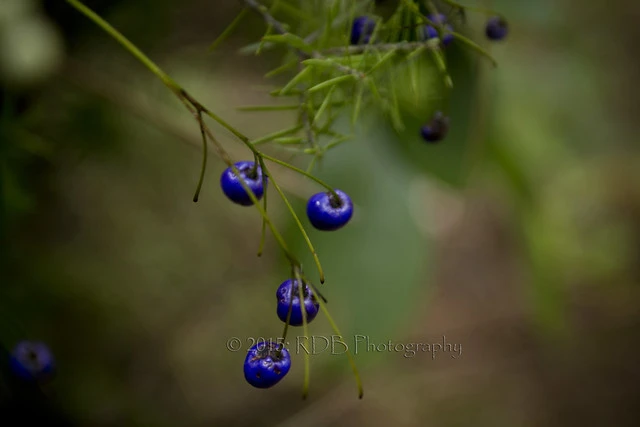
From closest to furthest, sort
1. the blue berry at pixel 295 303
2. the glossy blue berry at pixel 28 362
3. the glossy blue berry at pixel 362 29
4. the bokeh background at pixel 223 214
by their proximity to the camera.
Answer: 1. the blue berry at pixel 295 303
2. the glossy blue berry at pixel 362 29
3. the glossy blue berry at pixel 28 362
4. the bokeh background at pixel 223 214

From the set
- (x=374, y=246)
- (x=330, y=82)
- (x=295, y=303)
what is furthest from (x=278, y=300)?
(x=374, y=246)

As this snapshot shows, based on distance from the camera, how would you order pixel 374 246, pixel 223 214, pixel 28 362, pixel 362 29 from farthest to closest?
pixel 223 214, pixel 374 246, pixel 28 362, pixel 362 29

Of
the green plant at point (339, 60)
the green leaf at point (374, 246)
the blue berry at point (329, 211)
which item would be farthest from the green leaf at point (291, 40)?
the green leaf at point (374, 246)

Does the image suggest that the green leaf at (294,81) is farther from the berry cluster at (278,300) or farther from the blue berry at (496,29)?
the blue berry at (496,29)

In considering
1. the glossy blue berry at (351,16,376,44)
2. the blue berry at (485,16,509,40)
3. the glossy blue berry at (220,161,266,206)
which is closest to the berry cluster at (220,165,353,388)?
the glossy blue berry at (220,161,266,206)

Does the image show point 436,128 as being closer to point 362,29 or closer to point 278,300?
point 362,29

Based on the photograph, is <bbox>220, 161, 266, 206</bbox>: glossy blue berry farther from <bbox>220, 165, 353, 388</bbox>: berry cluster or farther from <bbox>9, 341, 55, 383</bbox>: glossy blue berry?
<bbox>9, 341, 55, 383</bbox>: glossy blue berry

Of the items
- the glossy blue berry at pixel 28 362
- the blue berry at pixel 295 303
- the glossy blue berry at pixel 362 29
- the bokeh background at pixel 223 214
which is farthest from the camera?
the bokeh background at pixel 223 214
